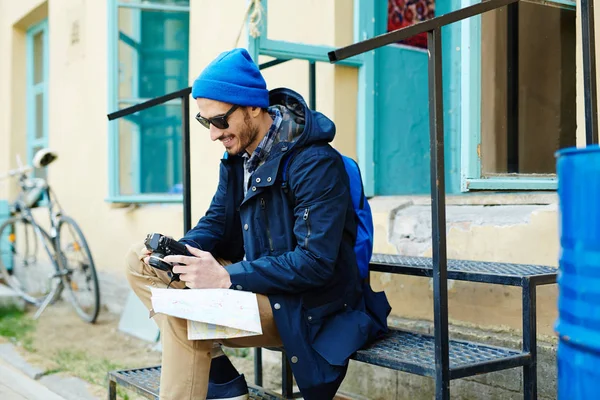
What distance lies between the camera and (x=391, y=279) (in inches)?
135

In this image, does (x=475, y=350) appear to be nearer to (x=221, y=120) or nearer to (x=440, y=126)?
(x=440, y=126)

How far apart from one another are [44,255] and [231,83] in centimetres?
503

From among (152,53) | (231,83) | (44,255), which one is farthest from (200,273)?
(44,255)

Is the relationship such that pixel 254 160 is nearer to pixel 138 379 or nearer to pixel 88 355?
pixel 138 379

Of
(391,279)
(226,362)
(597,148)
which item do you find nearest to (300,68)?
(391,279)

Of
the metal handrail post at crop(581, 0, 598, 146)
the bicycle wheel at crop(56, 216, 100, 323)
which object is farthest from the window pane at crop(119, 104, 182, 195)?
the metal handrail post at crop(581, 0, 598, 146)

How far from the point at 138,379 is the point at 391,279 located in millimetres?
1273

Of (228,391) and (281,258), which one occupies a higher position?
(281,258)

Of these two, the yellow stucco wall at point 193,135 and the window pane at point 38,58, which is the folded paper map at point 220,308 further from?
the window pane at point 38,58

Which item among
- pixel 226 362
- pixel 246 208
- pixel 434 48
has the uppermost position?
pixel 434 48

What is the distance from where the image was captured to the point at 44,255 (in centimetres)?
683

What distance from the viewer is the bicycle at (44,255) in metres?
5.59

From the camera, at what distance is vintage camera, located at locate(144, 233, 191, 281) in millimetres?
2305

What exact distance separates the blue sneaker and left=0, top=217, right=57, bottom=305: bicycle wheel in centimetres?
435
